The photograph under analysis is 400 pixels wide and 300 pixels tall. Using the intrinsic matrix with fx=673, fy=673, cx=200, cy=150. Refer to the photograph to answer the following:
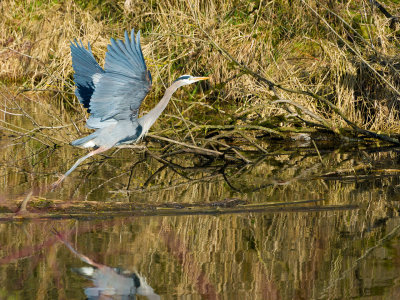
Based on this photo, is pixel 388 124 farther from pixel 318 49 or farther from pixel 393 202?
pixel 393 202

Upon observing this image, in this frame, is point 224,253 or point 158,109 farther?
point 158,109

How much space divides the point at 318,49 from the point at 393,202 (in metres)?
5.53

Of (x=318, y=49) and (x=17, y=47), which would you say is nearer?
(x=318, y=49)

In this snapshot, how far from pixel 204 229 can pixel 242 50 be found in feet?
21.0

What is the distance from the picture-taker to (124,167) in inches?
278

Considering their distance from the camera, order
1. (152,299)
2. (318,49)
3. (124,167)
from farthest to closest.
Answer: (318,49) < (124,167) < (152,299)

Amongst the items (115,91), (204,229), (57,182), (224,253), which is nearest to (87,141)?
(57,182)

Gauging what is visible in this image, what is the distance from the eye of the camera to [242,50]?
34.8ft

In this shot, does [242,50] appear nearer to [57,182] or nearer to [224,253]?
[57,182]

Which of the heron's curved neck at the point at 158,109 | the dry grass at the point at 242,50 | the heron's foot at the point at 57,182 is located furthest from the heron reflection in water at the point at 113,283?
the dry grass at the point at 242,50

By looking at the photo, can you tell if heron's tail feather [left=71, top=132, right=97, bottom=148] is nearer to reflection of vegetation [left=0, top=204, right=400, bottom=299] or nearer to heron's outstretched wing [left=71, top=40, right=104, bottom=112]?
heron's outstretched wing [left=71, top=40, right=104, bottom=112]

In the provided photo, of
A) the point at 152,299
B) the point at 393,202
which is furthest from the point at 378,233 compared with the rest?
the point at 152,299

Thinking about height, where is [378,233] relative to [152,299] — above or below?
above

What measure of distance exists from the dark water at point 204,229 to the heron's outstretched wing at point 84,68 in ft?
2.85
